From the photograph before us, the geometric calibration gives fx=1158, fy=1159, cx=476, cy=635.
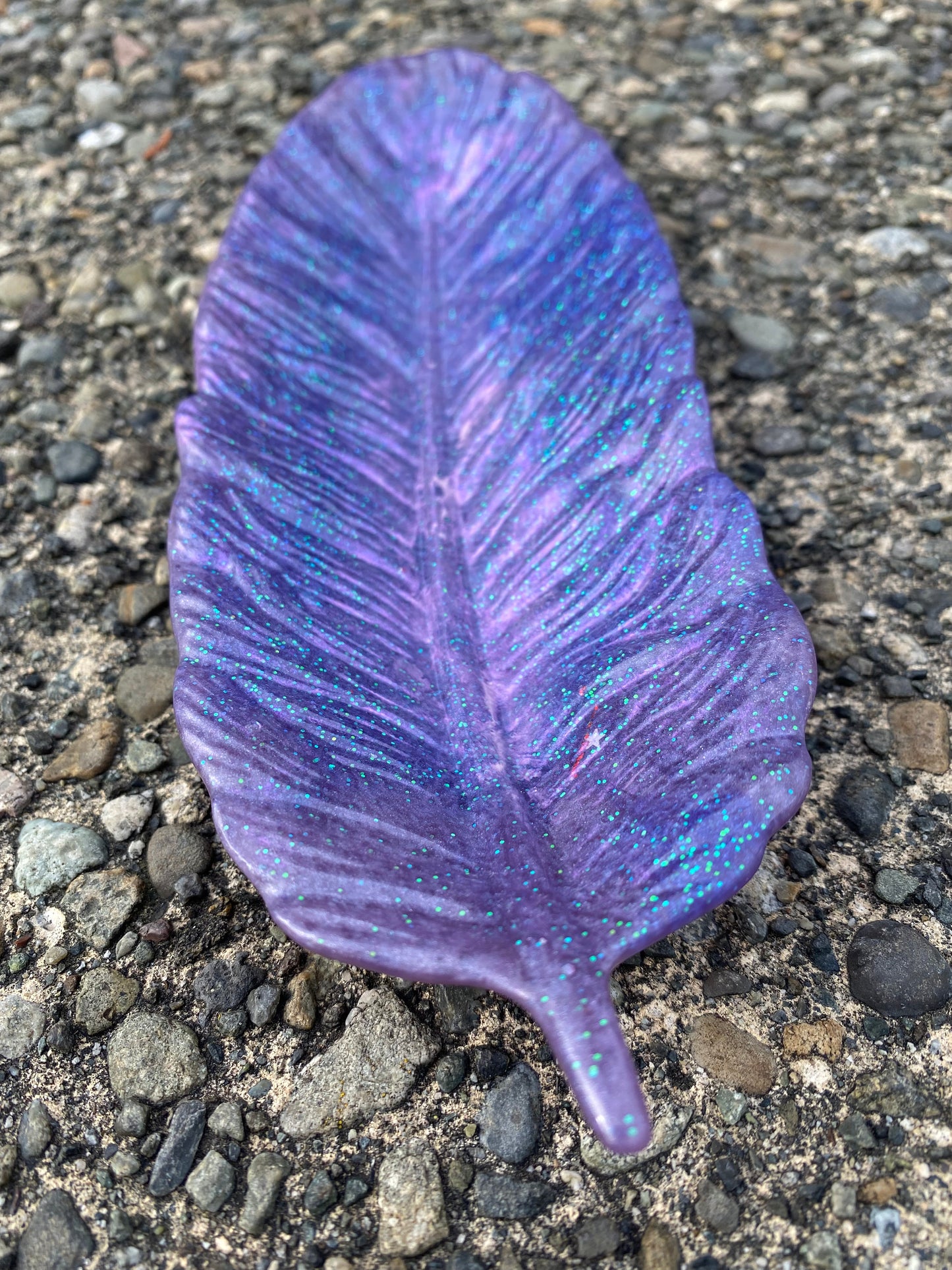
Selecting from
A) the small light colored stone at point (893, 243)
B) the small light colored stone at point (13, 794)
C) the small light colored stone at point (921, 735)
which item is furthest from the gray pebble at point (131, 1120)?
the small light colored stone at point (893, 243)

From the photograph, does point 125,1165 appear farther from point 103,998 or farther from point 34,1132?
point 103,998

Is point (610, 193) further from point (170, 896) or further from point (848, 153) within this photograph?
point (170, 896)

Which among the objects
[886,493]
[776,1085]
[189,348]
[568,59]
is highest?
[568,59]

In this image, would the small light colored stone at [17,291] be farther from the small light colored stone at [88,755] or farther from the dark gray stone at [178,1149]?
the dark gray stone at [178,1149]

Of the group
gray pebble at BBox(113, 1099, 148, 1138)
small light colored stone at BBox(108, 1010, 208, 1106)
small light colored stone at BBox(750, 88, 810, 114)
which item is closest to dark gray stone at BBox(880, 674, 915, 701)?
small light colored stone at BBox(108, 1010, 208, 1106)

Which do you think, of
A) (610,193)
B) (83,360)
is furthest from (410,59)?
(83,360)

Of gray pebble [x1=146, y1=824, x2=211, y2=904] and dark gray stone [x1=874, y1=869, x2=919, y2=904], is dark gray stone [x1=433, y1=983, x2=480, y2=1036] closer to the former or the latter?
gray pebble [x1=146, y1=824, x2=211, y2=904]

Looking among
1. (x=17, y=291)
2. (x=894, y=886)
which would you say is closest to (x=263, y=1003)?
(x=894, y=886)
